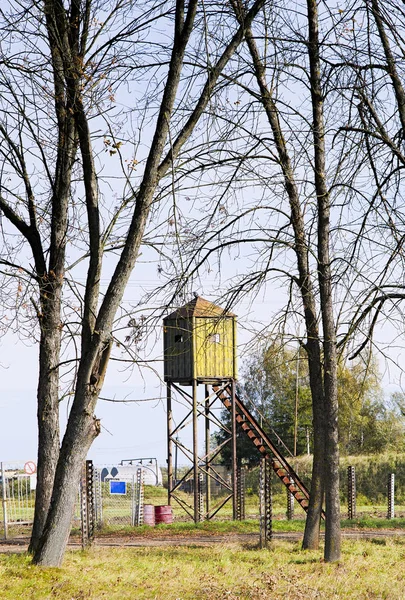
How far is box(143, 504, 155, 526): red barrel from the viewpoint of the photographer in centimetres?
2584

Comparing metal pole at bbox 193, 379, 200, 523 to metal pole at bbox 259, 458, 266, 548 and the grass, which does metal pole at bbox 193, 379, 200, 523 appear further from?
the grass

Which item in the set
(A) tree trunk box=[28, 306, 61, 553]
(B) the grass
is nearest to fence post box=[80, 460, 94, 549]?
(B) the grass

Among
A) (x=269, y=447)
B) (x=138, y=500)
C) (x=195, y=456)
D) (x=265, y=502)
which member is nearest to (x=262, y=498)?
(x=265, y=502)

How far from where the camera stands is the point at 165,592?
1073cm

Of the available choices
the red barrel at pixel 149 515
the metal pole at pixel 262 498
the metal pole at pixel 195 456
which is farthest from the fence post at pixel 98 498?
the metal pole at pixel 262 498

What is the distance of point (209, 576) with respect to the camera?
1222 cm

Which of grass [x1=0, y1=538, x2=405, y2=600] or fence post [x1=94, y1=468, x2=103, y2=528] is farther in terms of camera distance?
fence post [x1=94, y1=468, x2=103, y2=528]

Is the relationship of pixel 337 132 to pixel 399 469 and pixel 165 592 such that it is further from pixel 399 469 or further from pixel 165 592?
pixel 399 469

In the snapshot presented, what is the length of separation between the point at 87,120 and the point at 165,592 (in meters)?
6.53

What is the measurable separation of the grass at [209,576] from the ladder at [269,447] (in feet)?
33.0

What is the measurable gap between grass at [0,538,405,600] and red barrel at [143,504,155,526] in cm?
999

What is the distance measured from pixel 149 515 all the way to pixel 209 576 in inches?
554

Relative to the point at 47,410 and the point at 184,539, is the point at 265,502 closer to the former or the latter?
the point at 184,539

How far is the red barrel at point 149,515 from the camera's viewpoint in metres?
25.8
